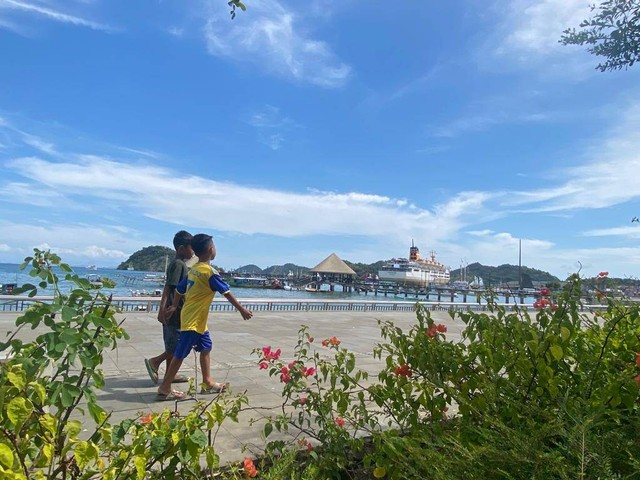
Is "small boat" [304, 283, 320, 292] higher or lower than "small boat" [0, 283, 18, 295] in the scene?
lower

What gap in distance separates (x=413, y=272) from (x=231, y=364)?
8720 cm

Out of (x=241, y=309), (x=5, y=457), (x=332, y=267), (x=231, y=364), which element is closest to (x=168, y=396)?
(x=241, y=309)

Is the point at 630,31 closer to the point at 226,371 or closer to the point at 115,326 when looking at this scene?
the point at 115,326

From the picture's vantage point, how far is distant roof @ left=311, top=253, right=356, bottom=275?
67.8 m

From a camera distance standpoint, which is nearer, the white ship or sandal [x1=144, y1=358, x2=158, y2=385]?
sandal [x1=144, y1=358, x2=158, y2=385]

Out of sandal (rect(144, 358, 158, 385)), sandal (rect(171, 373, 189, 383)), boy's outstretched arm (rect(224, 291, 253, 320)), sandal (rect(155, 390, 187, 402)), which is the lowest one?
sandal (rect(171, 373, 189, 383))

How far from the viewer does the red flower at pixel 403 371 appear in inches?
84.9

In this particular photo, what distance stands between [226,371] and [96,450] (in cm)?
390

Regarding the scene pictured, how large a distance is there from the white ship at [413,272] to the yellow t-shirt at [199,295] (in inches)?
3331

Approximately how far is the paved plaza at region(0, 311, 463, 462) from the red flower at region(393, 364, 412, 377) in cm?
80

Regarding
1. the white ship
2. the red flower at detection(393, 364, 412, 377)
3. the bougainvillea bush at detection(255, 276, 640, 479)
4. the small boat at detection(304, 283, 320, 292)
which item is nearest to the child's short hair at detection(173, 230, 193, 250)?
the bougainvillea bush at detection(255, 276, 640, 479)

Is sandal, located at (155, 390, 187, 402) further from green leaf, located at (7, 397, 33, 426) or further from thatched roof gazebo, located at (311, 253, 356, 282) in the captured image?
thatched roof gazebo, located at (311, 253, 356, 282)

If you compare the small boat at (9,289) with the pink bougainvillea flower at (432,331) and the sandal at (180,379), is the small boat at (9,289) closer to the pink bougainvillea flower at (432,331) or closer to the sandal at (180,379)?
the sandal at (180,379)

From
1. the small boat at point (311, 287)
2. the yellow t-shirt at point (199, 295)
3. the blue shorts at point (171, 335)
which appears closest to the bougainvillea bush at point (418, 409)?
the yellow t-shirt at point (199, 295)
